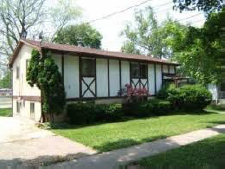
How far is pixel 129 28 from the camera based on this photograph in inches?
1820

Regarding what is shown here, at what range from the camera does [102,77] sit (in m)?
17.7

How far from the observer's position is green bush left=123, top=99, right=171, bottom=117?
704 inches

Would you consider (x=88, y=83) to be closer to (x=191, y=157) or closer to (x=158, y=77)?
(x=158, y=77)

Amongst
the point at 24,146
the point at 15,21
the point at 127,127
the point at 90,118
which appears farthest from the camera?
the point at 15,21

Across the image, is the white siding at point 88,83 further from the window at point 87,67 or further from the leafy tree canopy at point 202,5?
the leafy tree canopy at point 202,5

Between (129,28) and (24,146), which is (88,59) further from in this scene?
(129,28)

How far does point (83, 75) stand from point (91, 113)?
8.90ft

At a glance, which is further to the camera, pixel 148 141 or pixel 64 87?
pixel 64 87

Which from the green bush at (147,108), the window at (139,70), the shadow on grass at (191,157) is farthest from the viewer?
the window at (139,70)

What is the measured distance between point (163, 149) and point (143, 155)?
105cm

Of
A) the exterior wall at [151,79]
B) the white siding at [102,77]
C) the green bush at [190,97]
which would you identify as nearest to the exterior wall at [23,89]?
the white siding at [102,77]

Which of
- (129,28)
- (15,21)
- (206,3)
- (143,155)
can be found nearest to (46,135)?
(143,155)

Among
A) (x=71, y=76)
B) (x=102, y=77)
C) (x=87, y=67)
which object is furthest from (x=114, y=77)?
(x=71, y=76)

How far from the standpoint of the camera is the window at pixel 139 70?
20000 millimetres
